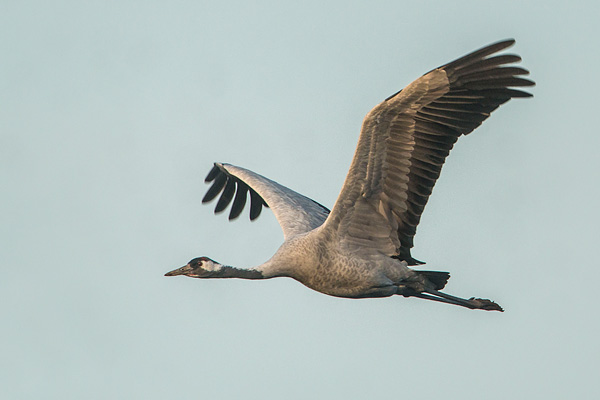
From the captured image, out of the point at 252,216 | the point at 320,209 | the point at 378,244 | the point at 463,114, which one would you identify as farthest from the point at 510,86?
the point at 252,216

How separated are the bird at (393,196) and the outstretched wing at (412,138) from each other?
0.01m

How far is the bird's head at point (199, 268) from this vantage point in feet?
46.9

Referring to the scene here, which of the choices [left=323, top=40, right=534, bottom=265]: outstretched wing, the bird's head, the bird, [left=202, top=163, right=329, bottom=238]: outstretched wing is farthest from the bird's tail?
the bird's head

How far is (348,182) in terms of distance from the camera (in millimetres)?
13555

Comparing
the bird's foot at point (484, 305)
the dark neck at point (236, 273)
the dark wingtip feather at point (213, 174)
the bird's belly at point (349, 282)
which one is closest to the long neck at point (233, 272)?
the dark neck at point (236, 273)

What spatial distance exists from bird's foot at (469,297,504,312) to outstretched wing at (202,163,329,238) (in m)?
2.31

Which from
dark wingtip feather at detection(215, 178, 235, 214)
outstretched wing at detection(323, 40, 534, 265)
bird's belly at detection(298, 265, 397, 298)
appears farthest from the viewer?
dark wingtip feather at detection(215, 178, 235, 214)

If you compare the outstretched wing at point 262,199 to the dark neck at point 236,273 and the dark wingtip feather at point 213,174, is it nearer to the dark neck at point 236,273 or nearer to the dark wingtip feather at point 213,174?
the dark wingtip feather at point 213,174

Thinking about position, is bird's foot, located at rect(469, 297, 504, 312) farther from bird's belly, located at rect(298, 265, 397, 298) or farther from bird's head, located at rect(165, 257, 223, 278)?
bird's head, located at rect(165, 257, 223, 278)

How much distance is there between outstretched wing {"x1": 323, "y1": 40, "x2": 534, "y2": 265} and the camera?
13023 millimetres

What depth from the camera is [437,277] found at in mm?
14797

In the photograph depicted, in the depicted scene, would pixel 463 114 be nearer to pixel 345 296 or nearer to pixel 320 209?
pixel 345 296

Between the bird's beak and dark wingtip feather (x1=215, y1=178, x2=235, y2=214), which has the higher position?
dark wingtip feather (x1=215, y1=178, x2=235, y2=214)

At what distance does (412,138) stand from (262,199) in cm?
457
